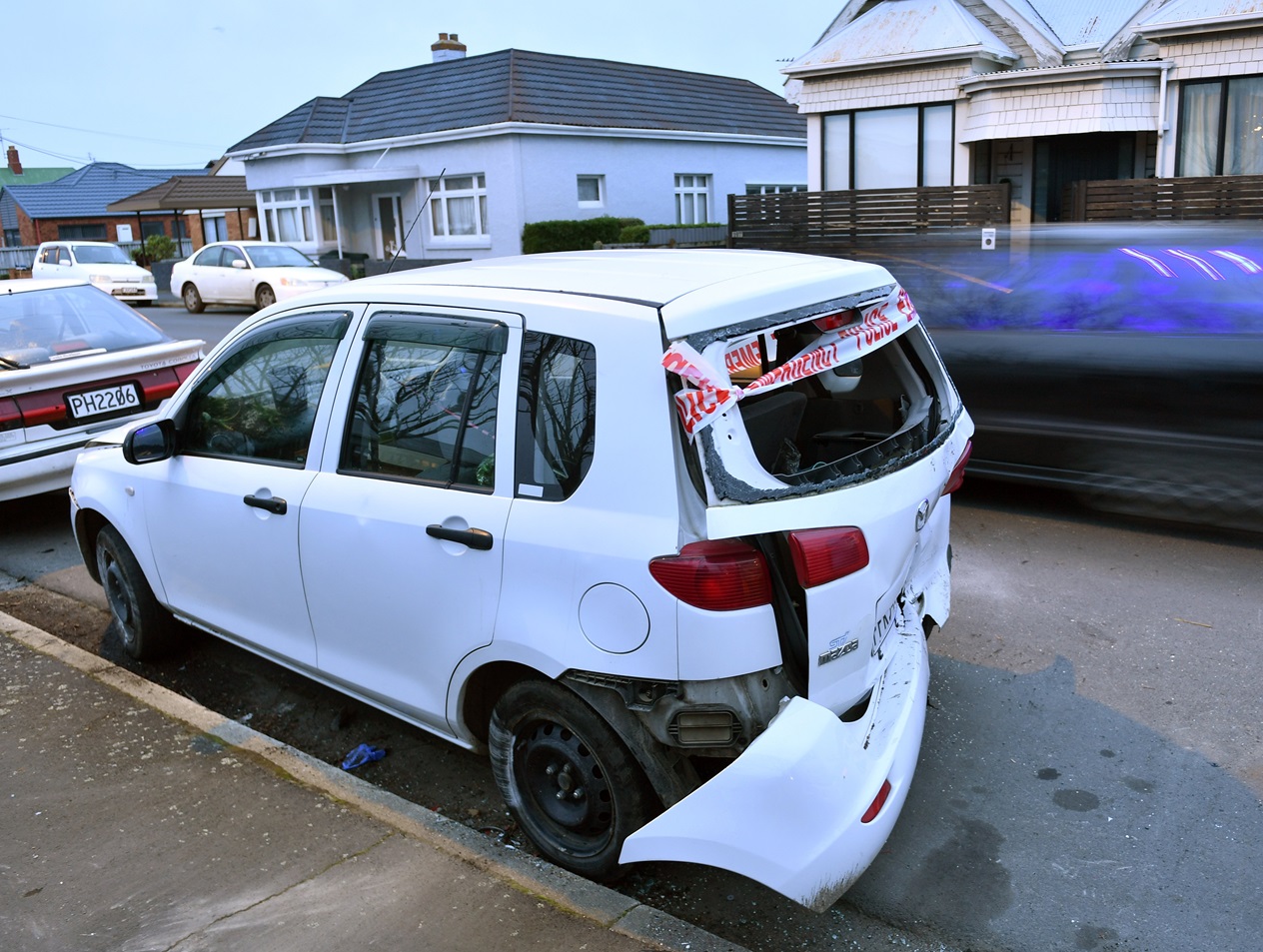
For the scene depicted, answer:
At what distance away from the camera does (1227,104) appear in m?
18.1

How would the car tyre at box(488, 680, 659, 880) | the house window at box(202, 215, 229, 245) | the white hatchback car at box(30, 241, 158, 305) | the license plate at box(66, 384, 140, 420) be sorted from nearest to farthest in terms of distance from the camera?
the car tyre at box(488, 680, 659, 880)
the license plate at box(66, 384, 140, 420)
the white hatchback car at box(30, 241, 158, 305)
the house window at box(202, 215, 229, 245)

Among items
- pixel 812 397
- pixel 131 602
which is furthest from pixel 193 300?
pixel 812 397

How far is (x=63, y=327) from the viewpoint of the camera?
25.9 feet

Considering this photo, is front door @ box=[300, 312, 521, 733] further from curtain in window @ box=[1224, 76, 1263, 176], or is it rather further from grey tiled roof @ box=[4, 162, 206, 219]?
grey tiled roof @ box=[4, 162, 206, 219]

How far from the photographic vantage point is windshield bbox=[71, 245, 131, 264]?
28.1 m

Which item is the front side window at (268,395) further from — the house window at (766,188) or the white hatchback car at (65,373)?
the house window at (766,188)

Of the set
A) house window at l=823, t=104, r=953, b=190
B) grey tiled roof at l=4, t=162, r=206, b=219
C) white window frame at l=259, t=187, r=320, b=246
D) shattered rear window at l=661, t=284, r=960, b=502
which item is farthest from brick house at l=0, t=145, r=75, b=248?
shattered rear window at l=661, t=284, r=960, b=502

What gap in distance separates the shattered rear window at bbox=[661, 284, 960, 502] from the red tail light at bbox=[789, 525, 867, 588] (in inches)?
5.2

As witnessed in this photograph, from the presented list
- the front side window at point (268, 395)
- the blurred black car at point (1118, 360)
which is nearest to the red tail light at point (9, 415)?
the front side window at point (268, 395)

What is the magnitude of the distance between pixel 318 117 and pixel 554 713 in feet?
104

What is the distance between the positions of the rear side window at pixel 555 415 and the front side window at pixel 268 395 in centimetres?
96

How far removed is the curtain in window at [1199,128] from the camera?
18.3 meters

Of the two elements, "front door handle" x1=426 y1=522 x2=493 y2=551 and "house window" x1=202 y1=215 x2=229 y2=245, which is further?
"house window" x1=202 y1=215 x2=229 y2=245

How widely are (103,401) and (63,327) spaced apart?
0.78 metres
